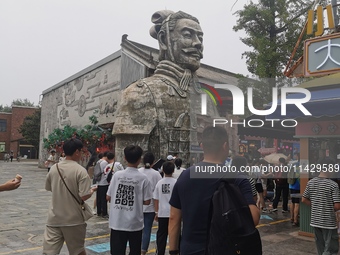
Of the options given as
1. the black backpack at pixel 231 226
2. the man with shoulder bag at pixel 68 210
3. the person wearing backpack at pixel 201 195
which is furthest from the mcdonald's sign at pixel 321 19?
the black backpack at pixel 231 226

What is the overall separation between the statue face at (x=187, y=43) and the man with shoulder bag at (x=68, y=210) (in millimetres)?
8219

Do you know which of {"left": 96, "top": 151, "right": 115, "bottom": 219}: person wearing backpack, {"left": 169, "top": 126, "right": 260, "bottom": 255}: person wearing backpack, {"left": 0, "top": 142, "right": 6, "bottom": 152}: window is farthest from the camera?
{"left": 0, "top": 142, "right": 6, "bottom": 152}: window

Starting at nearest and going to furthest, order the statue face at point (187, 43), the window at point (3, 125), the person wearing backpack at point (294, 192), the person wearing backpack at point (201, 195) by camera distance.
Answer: the person wearing backpack at point (201, 195)
the person wearing backpack at point (294, 192)
the statue face at point (187, 43)
the window at point (3, 125)

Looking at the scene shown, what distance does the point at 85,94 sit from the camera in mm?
21812

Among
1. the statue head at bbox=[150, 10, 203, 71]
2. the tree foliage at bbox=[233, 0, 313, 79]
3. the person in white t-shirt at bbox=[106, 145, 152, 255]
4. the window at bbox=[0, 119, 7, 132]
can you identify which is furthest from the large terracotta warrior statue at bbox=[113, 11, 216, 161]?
the window at bbox=[0, 119, 7, 132]

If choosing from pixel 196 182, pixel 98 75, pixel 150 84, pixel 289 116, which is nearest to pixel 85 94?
pixel 98 75

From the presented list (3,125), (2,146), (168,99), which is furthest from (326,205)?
(3,125)

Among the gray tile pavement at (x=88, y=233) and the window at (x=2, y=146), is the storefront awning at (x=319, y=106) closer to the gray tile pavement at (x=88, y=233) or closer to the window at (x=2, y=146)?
the gray tile pavement at (x=88, y=233)

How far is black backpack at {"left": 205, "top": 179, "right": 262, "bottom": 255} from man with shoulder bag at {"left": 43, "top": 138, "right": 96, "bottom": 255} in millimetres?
1985

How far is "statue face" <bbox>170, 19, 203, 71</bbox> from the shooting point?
37.5ft

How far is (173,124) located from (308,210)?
5.70 metres

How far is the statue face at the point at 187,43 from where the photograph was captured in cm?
1142

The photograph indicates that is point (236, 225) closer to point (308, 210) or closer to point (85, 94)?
point (308, 210)

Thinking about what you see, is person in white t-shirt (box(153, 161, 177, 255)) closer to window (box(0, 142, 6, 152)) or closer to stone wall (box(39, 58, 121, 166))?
stone wall (box(39, 58, 121, 166))
